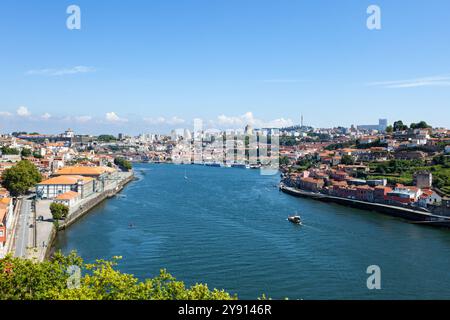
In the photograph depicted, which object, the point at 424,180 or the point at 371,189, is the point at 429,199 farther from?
the point at 424,180

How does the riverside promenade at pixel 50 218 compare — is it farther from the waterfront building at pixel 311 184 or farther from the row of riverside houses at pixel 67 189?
the waterfront building at pixel 311 184

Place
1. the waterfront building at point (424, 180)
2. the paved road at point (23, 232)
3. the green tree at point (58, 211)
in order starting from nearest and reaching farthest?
the paved road at point (23, 232) → the green tree at point (58, 211) → the waterfront building at point (424, 180)

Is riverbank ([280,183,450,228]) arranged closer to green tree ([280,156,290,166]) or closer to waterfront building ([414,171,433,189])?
waterfront building ([414,171,433,189])

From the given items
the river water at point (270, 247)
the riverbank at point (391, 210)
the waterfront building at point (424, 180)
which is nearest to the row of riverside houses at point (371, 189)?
the waterfront building at point (424, 180)

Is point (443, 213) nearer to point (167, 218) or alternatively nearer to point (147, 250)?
point (167, 218)

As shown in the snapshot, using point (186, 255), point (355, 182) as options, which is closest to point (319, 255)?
point (186, 255)

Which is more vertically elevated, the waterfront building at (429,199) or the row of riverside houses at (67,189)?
the row of riverside houses at (67,189)

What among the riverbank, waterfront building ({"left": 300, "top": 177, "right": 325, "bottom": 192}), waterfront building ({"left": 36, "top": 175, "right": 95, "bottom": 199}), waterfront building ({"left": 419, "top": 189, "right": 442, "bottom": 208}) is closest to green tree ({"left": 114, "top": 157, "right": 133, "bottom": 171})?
waterfront building ({"left": 300, "top": 177, "right": 325, "bottom": 192})
